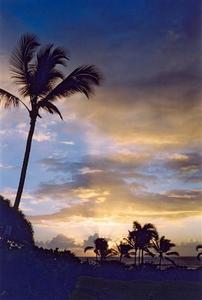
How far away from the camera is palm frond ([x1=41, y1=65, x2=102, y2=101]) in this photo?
591 inches

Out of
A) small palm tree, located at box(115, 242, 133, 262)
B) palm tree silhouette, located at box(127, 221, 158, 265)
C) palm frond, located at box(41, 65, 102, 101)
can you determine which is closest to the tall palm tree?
palm frond, located at box(41, 65, 102, 101)


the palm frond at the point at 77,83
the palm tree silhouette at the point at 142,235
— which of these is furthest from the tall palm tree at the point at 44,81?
the palm tree silhouette at the point at 142,235

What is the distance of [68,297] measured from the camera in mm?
9477

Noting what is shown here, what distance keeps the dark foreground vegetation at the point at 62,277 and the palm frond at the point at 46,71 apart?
4391 mm

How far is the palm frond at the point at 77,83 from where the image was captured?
49.2 ft

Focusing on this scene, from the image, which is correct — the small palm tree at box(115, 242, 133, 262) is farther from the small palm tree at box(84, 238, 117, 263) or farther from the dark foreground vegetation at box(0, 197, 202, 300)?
the dark foreground vegetation at box(0, 197, 202, 300)

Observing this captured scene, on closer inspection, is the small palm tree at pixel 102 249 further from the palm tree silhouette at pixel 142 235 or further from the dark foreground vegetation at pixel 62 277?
the dark foreground vegetation at pixel 62 277

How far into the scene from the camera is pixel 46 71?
49.9 feet

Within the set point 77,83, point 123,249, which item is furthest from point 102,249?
point 77,83

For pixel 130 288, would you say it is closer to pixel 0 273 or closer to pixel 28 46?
pixel 0 273

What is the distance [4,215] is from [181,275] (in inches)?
207

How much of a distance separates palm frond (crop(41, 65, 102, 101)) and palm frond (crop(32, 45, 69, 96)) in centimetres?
21

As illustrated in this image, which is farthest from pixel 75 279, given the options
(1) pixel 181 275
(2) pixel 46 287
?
(1) pixel 181 275

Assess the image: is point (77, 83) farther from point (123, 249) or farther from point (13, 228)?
point (123, 249)
